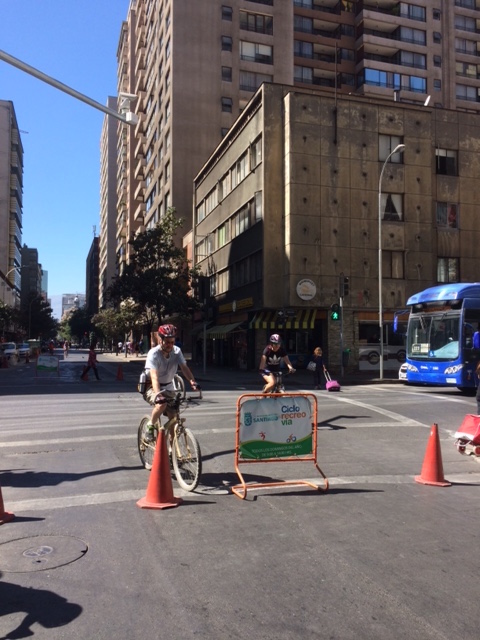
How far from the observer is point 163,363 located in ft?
23.2

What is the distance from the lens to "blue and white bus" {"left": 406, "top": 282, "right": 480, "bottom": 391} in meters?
17.5

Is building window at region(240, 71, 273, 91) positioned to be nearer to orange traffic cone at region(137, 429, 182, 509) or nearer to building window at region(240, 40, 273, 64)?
building window at region(240, 40, 273, 64)

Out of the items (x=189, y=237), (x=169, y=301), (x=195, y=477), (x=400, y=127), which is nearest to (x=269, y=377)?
(x=195, y=477)

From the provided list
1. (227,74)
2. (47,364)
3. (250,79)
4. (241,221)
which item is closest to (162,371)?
(47,364)

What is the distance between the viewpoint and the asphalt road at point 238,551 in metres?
3.54

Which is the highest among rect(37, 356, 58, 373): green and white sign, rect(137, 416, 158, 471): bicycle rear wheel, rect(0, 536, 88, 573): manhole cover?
rect(37, 356, 58, 373): green and white sign

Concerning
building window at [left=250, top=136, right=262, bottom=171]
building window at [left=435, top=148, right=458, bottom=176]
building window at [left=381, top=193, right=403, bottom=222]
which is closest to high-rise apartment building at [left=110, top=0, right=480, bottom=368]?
building window at [left=250, top=136, right=262, bottom=171]

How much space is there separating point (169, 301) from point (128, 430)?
29213 millimetres

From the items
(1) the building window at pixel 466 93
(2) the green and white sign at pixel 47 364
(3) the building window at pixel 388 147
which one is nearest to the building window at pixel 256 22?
(1) the building window at pixel 466 93

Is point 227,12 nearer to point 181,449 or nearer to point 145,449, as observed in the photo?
point 145,449

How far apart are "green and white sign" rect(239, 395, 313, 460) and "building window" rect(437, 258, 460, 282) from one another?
28635mm

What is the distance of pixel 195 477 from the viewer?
6457mm

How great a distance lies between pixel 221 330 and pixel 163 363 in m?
30.4

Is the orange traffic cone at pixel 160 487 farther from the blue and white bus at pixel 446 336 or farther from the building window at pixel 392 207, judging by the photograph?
the building window at pixel 392 207
